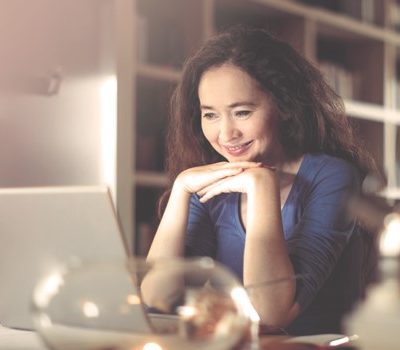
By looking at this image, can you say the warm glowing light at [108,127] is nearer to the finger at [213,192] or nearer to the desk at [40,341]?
the finger at [213,192]

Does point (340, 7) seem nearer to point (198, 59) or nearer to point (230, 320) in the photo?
point (198, 59)

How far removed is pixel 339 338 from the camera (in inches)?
39.8

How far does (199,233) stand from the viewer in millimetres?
1664

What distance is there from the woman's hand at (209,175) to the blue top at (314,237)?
5.2 inches

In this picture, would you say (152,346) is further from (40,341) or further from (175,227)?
(175,227)

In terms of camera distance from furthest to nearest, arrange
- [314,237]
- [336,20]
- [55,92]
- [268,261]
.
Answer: [336,20] < [55,92] < [314,237] < [268,261]

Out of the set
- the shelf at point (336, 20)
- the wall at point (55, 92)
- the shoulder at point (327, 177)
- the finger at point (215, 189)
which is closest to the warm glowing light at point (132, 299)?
the finger at point (215, 189)

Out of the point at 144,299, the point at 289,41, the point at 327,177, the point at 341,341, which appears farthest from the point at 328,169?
the point at 289,41

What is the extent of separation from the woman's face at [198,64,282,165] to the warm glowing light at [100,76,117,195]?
1.28 meters

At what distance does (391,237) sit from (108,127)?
227 cm

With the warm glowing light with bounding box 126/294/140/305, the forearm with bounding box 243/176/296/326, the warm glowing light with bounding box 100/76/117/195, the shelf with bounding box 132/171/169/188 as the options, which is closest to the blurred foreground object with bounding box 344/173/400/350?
the warm glowing light with bounding box 126/294/140/305

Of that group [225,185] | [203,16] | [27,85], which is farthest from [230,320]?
[203,16]

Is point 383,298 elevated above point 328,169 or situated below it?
below

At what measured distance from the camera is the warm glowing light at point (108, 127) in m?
2.88
